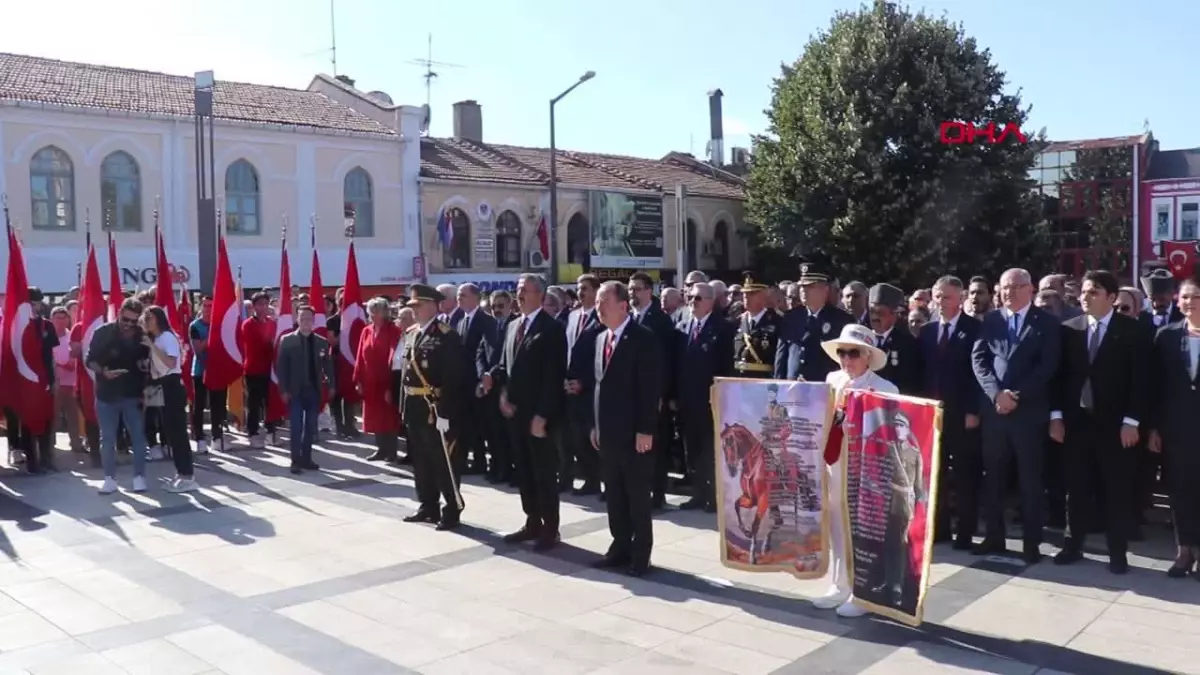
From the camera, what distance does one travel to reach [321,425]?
15.0 m

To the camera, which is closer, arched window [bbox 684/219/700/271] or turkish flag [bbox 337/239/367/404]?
turkish flag [bbox 337/239/367/404]

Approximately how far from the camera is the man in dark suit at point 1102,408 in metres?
7.08

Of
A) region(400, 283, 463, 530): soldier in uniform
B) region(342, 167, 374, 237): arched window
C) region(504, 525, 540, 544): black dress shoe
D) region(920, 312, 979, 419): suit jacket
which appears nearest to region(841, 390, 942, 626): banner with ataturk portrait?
region(920, 312, 979, 419): suit jacket

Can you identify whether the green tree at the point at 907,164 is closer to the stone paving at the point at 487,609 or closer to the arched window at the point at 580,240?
the arched window at the point at 580,240

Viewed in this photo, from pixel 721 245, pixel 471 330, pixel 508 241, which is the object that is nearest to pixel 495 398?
pixel 471 330

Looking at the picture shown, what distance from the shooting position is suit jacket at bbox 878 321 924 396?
25.8ft

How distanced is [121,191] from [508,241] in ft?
39.6

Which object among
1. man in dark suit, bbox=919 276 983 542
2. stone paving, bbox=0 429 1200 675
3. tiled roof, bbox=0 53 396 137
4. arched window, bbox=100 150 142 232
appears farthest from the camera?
arched window, bbox=100 150 142 232

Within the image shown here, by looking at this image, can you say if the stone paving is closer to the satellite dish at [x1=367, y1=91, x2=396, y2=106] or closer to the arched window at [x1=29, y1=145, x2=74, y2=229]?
the arched window at [x1=29, y1=145, x2=74, y2=229]

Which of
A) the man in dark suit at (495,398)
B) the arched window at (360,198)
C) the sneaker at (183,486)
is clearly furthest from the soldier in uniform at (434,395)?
the arched window at (360,198)

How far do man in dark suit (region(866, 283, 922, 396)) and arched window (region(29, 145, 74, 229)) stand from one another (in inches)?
916

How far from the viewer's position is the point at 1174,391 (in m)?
6.88

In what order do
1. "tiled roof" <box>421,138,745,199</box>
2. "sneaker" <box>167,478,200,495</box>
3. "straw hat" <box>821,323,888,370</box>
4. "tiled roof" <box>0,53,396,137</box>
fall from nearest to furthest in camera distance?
1. "straw hat" <box>821,323,888,370</box>
2. "sneaker" <box>167,478,200,495</box>
3. "tiled roof" <box>0,53,396,137</box>
4. "tiled roof" <box>421,138,745,199</box>

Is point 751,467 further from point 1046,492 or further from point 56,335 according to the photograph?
point 56,335
